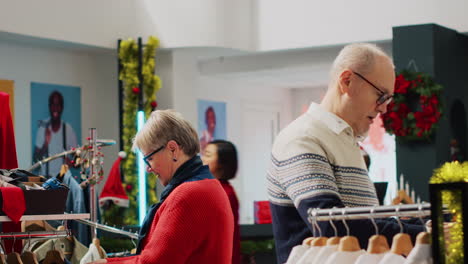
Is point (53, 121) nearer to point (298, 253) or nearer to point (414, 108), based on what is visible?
point (414, 108)

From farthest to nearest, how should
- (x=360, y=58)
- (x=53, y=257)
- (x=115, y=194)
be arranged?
1. (x=115, y=194)
2. (x=53, y=257)
3. (x=360, y=58)

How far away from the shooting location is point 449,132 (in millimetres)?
9430

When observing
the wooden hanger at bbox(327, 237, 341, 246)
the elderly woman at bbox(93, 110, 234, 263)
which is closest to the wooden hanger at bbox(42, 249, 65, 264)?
the elderly woman at bbox(93, 110, 234, 263)

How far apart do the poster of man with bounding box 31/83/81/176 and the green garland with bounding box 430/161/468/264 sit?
844 cm

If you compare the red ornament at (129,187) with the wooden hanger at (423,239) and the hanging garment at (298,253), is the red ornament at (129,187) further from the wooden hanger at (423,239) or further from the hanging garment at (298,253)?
the wooden hanger at (423,239)

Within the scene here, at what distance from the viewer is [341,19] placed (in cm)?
1047

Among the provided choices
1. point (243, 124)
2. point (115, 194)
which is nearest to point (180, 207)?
point (115, 194)

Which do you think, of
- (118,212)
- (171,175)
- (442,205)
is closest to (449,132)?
(118,212)

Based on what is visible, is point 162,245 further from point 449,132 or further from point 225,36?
point 225,36

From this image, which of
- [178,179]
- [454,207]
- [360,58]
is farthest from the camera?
[178,179]

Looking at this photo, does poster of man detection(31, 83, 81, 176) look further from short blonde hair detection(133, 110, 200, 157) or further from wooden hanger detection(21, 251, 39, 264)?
short blonde hair detection(133, 110, 200, 157)

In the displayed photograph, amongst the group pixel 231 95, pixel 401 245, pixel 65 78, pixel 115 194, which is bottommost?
pixel 115 194

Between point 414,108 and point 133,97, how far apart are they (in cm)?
349

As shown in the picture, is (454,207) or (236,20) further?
(236,20)
